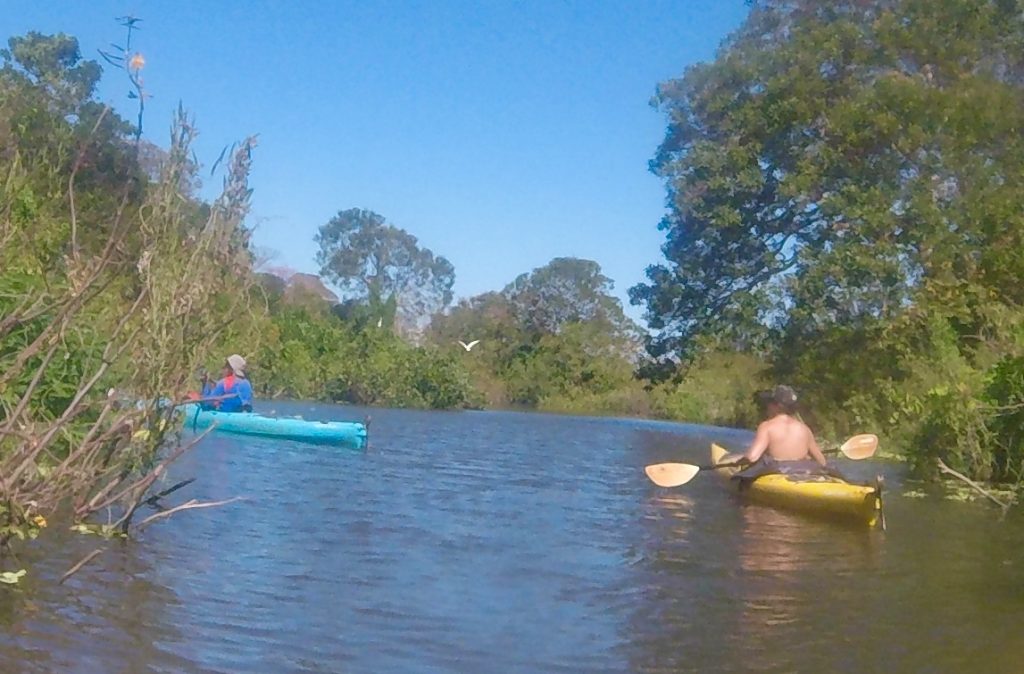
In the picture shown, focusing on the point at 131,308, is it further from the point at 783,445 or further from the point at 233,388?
the point at 233,388

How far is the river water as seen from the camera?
216 inches

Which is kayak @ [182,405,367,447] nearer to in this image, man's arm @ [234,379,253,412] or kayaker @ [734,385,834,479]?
man's arm @ [234,379,253,412]

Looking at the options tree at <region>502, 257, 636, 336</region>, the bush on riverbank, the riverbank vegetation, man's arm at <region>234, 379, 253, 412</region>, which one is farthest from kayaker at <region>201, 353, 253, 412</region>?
tree at <region>502, 257, 636, 336</region>

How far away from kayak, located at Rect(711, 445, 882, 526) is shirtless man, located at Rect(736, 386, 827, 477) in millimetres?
307

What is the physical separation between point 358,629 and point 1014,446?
10.1m

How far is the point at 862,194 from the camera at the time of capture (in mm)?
21250

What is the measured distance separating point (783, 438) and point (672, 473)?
1.20 m

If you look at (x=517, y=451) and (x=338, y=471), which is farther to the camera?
(x=517, y=451)

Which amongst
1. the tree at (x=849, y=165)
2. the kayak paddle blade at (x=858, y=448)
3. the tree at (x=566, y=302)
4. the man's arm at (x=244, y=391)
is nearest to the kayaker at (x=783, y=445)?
the kayak paddle blade at (x=858, y=448)

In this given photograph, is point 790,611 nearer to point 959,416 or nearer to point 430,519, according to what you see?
point 430,519

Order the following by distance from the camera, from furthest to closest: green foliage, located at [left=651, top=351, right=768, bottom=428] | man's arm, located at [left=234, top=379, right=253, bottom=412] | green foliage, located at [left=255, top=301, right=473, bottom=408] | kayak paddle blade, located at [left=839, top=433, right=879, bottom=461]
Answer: green foliage, located at [left=255, top=301, right=473, bottom=408], green foliage, located at [left=651, top=351, right=768, bottom=428], man's arm, located at [left=234, top=379, right=253, bottom=412], kayak paddle blade, located at [left=839, top=433, right=879, bottom=461]

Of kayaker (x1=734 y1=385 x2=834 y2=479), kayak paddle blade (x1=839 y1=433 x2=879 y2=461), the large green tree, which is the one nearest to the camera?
kayaker (x1=734 y1=385 x2=834 y2=479)

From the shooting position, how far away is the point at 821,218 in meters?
22.5

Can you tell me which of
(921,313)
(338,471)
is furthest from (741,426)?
(338,471)
